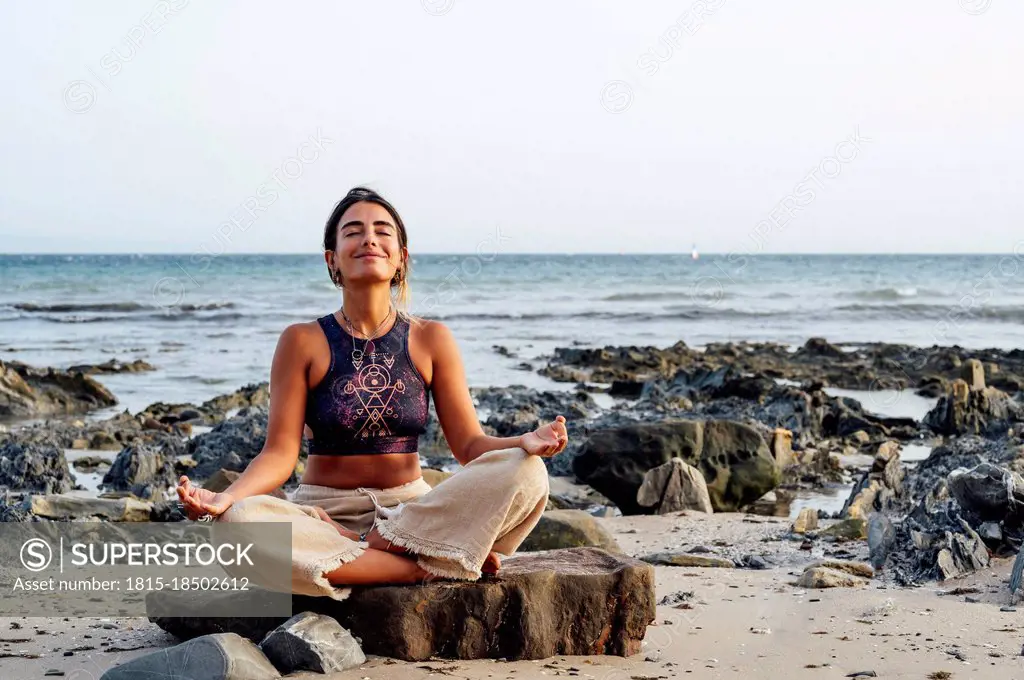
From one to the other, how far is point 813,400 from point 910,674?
8.45 m

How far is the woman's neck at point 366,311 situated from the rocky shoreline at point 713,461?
1.77m

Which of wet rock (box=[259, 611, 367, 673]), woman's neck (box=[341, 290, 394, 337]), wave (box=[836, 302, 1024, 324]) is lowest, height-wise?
wet rock (box=[259, 611, 367, 673])

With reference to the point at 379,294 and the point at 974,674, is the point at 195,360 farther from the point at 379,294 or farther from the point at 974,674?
the point at 974,674

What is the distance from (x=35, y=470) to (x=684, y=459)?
4.74m

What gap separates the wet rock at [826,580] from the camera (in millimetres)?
5066

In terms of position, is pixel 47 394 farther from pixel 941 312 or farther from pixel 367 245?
pixel 941 312

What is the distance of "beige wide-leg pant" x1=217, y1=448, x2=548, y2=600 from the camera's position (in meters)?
3.88

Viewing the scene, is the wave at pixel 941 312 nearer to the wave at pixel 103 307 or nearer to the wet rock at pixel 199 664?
the wave at pixel 103 307

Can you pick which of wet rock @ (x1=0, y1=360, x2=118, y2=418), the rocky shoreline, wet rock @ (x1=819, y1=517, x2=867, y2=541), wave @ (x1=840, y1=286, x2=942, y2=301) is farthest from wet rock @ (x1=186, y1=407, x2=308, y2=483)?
wave @ (x1=840, y1=286, x2=942, y2=301)

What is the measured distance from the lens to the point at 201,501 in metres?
3.75

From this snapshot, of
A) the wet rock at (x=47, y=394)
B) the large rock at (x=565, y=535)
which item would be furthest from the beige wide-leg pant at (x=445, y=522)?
the wet rock at (x=47, y=394)

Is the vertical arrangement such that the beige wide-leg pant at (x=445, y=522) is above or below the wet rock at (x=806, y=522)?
above

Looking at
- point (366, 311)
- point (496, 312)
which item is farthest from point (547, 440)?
point (496, 312)

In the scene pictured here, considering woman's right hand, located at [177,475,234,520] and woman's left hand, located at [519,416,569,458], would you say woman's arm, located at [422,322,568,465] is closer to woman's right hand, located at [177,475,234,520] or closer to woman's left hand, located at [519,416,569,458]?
woman's left hand, located at [519,416,569,458]
